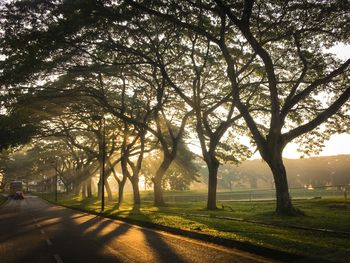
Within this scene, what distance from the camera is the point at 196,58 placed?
2656 cm

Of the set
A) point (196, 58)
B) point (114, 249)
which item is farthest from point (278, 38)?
point (114, 249)

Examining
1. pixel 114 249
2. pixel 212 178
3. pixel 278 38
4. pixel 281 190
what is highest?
pixel 278 38

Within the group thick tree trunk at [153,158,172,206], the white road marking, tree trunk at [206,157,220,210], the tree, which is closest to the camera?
the white road marking

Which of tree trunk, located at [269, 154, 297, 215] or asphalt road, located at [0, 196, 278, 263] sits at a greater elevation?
tree trunk, located at [269, 154, 297, 215]

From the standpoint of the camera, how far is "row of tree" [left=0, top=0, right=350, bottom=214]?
61.4ft

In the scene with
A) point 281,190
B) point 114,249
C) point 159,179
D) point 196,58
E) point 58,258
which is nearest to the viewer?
point 58,258

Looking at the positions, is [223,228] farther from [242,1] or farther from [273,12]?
[273,12]

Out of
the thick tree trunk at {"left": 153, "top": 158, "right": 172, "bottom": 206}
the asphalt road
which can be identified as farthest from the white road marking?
the thick tree trunk at {"left": 153, "top": 158, "right": 172, "bottom": 206}

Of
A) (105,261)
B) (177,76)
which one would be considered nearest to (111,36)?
(177,76)

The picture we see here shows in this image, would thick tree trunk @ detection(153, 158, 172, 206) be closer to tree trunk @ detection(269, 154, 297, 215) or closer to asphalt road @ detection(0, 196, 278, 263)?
tree trunk @ detection(269, 154, 297, 215)

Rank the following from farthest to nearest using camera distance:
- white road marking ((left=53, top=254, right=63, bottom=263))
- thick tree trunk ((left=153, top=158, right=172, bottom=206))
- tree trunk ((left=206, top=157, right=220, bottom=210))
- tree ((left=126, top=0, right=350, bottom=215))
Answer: thick tree trunk ((left=153, top=158, right=172, bottom=206))
tree trunk ((left=206, top=157, right=220, bottom=210))
tree ((left=126, top=0, right=350, bottom=215))
white road marking ((left=53, top=254, right=63, bottom=263))

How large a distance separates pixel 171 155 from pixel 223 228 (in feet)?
61.9

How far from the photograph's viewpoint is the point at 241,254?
927 centimetres

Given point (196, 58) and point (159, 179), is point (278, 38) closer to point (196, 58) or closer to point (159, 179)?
point (196, 58)
